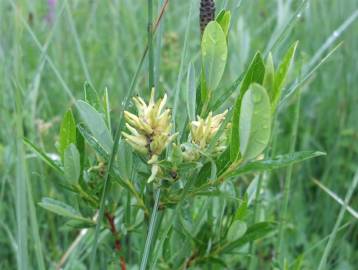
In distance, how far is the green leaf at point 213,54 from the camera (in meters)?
0.60

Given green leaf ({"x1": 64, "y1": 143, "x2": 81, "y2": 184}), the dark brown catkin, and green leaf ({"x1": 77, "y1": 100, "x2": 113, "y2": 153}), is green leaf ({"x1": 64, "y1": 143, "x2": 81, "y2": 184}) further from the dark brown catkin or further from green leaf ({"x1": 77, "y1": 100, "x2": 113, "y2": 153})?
the dark brown catkin

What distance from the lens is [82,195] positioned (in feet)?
2.30

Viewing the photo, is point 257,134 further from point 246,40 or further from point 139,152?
point 246,40

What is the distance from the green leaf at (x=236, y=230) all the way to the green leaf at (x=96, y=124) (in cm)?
19

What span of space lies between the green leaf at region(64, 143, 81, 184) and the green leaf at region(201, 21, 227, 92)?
16 cm

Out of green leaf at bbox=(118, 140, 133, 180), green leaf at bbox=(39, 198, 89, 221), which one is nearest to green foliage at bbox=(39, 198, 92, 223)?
green leaf at bbox=(39, 198, 89, 221)

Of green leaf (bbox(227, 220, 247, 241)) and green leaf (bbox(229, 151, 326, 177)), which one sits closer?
green leaf (bbox(229, 151, 326, 177))

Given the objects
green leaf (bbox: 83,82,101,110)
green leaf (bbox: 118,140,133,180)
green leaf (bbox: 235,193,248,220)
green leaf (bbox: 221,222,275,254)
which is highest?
green leaf (bbox: 83,82,101,110)

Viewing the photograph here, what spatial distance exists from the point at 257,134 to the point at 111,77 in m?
1.34

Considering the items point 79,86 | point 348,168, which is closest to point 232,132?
point 348,168

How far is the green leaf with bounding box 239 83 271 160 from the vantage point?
51 centimetres

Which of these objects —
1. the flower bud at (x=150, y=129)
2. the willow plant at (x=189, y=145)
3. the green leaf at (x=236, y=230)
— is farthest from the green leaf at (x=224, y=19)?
the green leaf at (x=236, y=230)

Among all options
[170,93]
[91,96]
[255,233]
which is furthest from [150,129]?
[170,93]

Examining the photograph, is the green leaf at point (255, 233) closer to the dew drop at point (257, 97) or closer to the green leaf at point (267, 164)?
the green leaf at point (267, 164)
